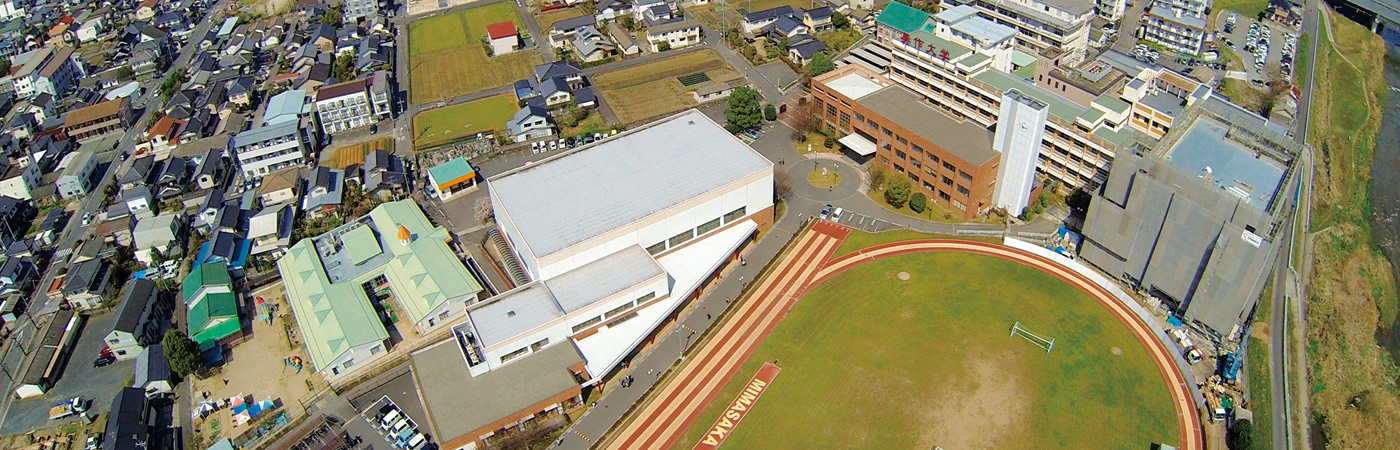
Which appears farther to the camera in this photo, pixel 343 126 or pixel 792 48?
pixel 792 48

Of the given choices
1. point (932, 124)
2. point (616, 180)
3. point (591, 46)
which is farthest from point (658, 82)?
point (932, 124)

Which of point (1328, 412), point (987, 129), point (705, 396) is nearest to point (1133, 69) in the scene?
point (987, 129)

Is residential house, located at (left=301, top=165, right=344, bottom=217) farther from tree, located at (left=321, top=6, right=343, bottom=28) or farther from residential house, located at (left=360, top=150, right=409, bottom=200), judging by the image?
tree, located at (left=321, top=6, right=343, bottom=28)

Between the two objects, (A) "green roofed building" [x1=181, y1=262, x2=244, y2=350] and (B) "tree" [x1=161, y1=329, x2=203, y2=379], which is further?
(A) "green roofed building" [x1=181, y1=262, x2=244, y2=350]

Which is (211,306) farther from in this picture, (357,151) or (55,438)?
(357,151)

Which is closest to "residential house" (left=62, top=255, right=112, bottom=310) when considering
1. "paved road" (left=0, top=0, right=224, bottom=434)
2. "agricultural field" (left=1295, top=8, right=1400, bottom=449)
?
"paved road" (left=0, top=0, right=224, bottom=434)

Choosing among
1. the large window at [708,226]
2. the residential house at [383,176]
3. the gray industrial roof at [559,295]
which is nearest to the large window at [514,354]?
the gray industrial roof at [559,295]

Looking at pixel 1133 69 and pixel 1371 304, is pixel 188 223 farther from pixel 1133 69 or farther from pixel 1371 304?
pixel 1371 304
